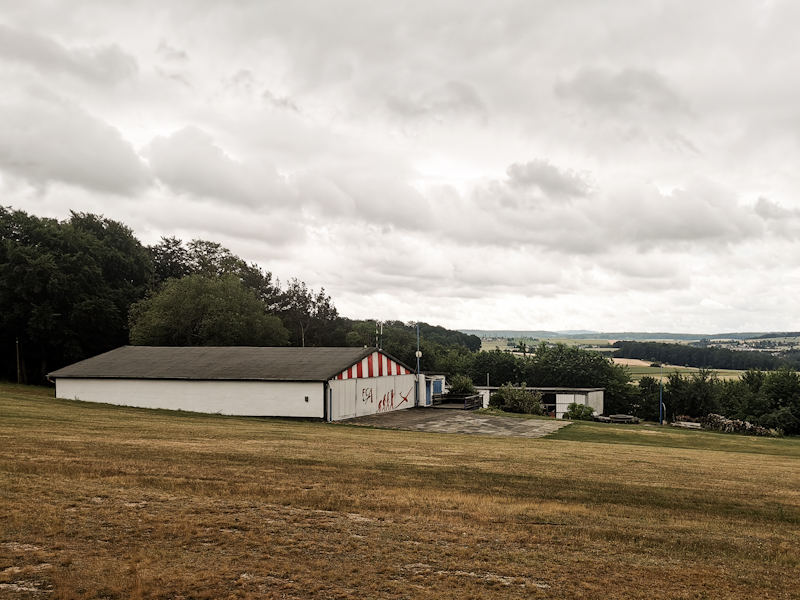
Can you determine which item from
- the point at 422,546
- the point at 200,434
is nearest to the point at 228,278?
the point at 200,434

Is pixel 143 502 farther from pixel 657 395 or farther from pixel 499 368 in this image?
pixel 499 368

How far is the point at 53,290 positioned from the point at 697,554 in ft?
200

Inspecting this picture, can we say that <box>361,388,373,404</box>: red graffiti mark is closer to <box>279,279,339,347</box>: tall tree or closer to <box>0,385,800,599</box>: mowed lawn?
<box>0,385,800,599</box>: mowed lawn

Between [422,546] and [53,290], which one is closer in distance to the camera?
[422,546]

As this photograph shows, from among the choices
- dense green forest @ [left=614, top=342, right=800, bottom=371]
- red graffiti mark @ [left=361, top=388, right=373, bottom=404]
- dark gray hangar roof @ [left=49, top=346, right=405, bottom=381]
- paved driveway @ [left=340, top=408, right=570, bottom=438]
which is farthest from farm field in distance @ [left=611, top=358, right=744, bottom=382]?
dark gray hangar roof @ [left=49, top=346, right=405, bottom=381]

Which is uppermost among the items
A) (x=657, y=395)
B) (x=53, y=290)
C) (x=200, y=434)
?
(x=53, y=290)

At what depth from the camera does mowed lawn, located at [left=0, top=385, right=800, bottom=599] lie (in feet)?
22.6

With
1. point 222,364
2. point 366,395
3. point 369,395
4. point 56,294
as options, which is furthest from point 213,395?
point 56,294

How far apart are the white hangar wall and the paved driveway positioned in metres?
Result: 2.95

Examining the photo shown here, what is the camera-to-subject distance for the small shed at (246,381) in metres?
36.4

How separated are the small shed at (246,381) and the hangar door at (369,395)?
0.06 metres

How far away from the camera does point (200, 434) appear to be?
22.0 metres

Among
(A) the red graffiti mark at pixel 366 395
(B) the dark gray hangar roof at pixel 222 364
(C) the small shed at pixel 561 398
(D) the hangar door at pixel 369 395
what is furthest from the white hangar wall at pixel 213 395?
(C) the small shed at pixel 561 398

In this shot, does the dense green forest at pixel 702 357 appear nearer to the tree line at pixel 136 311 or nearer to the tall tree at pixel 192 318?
the tree line at pixel 136 311
